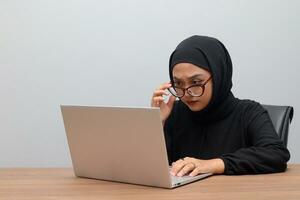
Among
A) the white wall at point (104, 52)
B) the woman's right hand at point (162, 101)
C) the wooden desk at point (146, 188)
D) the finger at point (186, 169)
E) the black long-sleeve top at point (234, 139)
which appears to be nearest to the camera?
the wooden desk at point (146, 188)

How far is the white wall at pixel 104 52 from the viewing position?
2.74 metres

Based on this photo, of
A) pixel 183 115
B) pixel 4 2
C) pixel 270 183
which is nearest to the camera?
pixel 270 183

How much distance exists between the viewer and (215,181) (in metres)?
1.54

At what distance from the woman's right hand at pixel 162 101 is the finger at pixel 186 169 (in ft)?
1.65

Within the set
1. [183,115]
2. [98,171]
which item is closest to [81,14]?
[183,115]

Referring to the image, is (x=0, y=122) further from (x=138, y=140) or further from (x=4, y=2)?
(x=138, y=140)

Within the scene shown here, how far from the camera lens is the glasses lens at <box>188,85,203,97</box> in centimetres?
192

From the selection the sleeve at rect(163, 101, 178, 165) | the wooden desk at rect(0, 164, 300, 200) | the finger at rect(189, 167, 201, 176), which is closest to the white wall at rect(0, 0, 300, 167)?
the sleeve at rect(163, 101, 178, 165)

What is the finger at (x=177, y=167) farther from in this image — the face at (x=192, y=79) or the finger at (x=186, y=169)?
the face at (x=192, y=79)

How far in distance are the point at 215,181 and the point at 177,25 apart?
54.1 inches

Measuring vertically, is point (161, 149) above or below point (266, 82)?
above

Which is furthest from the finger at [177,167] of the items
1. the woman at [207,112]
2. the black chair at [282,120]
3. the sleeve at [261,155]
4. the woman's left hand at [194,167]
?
the black chair at [282,120]

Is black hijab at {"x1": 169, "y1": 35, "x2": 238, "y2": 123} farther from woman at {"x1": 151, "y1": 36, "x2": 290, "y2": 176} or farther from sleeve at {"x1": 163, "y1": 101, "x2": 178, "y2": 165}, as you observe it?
sleeve at {"x1": 163, "y1": 101, "x2": 178, "y2": 165}

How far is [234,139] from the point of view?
200 centimetres
